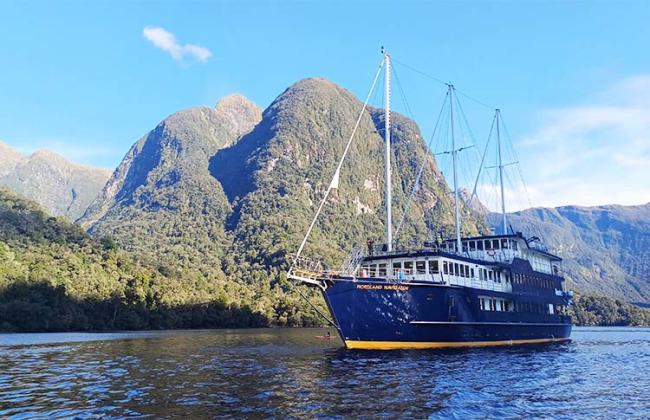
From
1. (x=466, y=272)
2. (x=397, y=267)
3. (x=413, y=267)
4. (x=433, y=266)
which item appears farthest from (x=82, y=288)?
(x=466, y=272)

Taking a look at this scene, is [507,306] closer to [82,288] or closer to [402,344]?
[402,344]

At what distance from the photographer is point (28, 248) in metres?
102

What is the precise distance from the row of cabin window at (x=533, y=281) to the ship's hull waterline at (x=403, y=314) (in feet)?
32.4

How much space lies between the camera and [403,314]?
126 ft

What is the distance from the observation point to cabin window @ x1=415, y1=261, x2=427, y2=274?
42.2 metres

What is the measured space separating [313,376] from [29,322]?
222 feet

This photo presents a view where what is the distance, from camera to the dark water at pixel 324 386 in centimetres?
1892

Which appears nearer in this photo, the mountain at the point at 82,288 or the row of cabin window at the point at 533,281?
the row of cabin window at the point at 533,281

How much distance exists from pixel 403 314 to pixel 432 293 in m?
3.00

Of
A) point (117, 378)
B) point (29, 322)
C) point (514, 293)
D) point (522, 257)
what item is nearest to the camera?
point (117, 378)

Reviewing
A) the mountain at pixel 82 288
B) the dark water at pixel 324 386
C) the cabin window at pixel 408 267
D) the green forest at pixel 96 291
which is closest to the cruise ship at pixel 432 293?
the cabin window at pixel 408 267

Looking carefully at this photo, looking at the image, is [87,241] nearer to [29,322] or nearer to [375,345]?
[29,322]

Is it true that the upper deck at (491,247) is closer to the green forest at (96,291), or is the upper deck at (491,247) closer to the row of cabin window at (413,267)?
the row of cabin window at (413,267)

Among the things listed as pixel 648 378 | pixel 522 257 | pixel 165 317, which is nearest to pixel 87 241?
pixel 165 317
